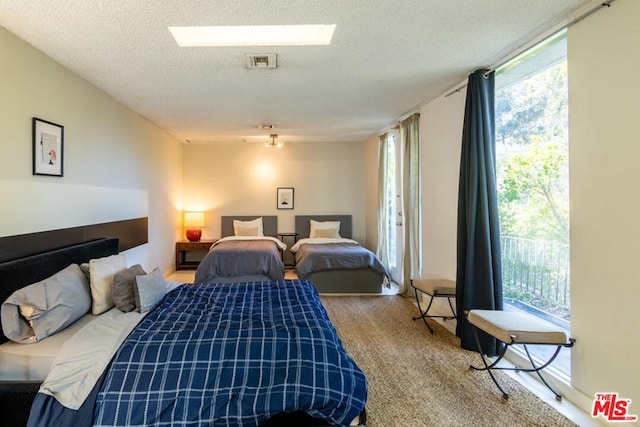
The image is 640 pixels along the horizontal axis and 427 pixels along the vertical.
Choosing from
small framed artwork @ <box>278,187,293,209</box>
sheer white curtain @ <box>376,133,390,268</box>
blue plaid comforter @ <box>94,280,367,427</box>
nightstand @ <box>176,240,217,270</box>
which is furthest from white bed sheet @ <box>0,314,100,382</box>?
small framed artwork @ <box>278,187,293,209</box>

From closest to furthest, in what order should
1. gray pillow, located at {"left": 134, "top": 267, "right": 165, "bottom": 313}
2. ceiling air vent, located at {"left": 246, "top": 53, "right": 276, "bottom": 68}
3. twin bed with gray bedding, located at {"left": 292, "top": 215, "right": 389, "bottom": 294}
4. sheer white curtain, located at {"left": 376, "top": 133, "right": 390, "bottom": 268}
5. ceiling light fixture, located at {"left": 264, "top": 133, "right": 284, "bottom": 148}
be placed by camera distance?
gray pillow, located at {"left": 134, "top": 267, "right": 165, "bottom": 313}
ceiling air vent, located at {"left": 246, "top": 53, "right": 276, "bottom": 68}
twin bed with gray bedding, located at {"left": 292, "top": 215, "right": 389, "bottom": 294}
sheer white curtain, located at {"left": 376, "top": 133, "right": 390, "bottom": 268}
ceiling light fixture, located at {"left": 264, "top": 133, "right": 284, "bottom": 148}

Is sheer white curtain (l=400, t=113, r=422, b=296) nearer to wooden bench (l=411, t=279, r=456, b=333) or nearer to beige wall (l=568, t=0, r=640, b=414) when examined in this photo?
wooden bench (l=411, t=279, r=456, b=333)

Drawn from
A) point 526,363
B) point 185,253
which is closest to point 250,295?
point 526,363

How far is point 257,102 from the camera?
144 inches

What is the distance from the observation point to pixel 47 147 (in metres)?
2.44

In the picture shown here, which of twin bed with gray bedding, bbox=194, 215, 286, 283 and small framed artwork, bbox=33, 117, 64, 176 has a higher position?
small framed artwork, bbox=33, 117, 64, 176

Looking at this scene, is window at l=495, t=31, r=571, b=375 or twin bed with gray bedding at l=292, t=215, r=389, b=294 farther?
twin bed with gray bedding at l=292, t=215, r=389, b=294

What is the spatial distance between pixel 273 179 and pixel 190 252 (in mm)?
2158

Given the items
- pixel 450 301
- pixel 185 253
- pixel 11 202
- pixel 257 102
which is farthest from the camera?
pixel 185 253

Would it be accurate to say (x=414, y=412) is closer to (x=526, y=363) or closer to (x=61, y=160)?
(x=526, y=363)

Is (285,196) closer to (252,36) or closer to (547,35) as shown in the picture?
(252,36)

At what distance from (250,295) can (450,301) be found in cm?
207

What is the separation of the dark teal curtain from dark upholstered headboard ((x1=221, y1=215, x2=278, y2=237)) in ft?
13.4

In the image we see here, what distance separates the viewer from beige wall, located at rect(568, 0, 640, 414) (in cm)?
167
